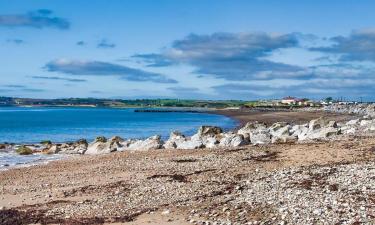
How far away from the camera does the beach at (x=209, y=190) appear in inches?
667

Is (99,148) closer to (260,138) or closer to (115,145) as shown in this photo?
(115,145)

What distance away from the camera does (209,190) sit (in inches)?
818

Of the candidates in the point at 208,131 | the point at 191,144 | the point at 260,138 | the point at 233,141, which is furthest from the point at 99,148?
the point at 260,138

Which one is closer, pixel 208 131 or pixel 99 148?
pixel 99 148

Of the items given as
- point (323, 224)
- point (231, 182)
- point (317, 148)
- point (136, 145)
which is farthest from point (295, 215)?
point (136, 145)

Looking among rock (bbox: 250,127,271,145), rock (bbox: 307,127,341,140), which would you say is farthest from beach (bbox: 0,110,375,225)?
rock (bbox: 307,127,341,140)

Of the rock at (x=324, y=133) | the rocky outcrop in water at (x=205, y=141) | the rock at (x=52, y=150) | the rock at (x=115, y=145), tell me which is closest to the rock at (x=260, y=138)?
the rocky outcrop in water at (x=205, y=141)

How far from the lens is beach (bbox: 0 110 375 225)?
16938mm

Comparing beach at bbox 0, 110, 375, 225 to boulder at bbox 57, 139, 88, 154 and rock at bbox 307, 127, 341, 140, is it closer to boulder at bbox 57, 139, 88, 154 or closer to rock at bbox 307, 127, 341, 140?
rock at bbox 307, 127, 341, 140

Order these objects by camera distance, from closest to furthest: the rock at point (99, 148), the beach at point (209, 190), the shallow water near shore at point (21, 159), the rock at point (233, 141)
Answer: the beach at point (209, 190)
the shallow water near shore at point (21, 159)
the rock at point (233, 141)
the rock at point (99, 148)

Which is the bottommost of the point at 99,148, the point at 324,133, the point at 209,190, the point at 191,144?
the point at 99,148

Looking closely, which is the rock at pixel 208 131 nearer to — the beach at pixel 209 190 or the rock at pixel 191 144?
the rock at pixel 191 144

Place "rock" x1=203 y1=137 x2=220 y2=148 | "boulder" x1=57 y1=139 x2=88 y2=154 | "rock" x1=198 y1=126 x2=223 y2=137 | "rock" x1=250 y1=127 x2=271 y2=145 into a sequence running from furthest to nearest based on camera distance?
1. "rock" x1=198 y1=126 x2=223 y2=137
2. "boulder" x1=57 y1=139 x2=88 y2=154
3. "rock" x1=250 y1=127 x2=271 y2=145
4. "rock" x1=203 y1=137 x2=220 y2=148

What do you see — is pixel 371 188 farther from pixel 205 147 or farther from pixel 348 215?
pixel 205 147
